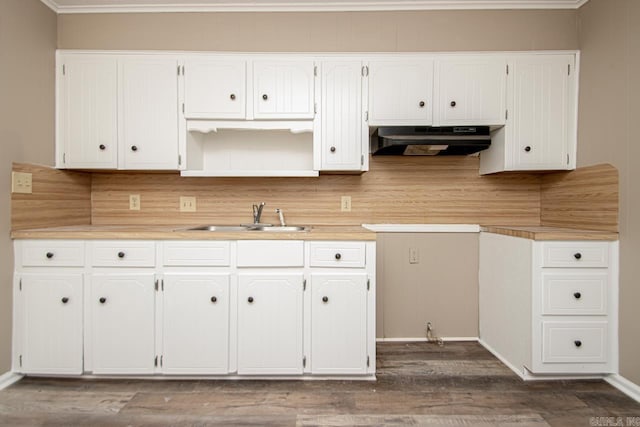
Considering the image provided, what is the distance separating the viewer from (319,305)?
197 cm

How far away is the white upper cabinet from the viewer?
229 cm

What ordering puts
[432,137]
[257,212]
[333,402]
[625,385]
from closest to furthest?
1. [333,402]
2. [625,385]
3. [432,137]
4. [257,212]

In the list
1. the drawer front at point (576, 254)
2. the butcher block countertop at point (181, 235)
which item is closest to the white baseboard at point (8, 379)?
the butcher block countertop at point (181, 235)

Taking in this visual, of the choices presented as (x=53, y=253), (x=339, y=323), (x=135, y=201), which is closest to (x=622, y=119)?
(x=339, y=323)

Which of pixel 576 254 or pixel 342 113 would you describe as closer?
pixel 576 254

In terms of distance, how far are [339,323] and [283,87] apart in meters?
1.53

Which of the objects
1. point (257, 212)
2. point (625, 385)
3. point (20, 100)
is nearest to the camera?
point (625, 385)

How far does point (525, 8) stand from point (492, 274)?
1832 mm

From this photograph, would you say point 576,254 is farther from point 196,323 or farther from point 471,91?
point 196,323

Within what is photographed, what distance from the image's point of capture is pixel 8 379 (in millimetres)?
1948

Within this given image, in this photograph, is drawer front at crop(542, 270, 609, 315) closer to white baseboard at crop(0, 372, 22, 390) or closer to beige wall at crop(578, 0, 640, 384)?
beige wall at crop(578, 0, 640, 384)

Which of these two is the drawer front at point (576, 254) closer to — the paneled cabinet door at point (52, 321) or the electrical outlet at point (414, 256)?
the electrical outlet at point (414, 256)

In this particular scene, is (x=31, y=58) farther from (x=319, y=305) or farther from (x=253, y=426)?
(x=253, y=426)

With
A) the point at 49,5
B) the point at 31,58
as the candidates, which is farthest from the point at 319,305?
the point at 49,5
